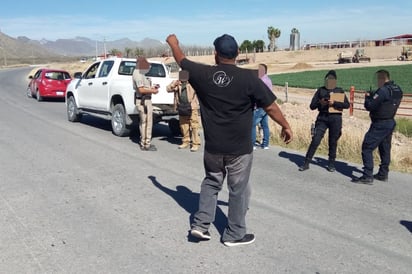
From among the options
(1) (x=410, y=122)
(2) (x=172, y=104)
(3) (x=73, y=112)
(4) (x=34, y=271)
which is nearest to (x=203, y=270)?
(4) (x=34, y=271)

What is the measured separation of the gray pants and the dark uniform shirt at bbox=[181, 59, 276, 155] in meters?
0.10

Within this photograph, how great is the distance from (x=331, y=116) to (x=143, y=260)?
4.75 meters

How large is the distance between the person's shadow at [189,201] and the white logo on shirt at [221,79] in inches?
64.7

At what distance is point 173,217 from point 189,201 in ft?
2.22

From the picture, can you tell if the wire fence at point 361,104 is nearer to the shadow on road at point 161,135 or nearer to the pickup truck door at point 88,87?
the shadow on road at point 161,135

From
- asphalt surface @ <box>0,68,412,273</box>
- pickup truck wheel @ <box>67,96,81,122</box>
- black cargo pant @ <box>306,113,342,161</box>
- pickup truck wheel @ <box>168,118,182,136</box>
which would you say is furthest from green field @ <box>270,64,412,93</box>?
asphalt surface @ <box>0,68,412,273</box>

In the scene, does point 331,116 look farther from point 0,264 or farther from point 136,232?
point 0,264

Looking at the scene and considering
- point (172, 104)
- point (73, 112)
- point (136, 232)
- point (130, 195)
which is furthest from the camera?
point (73, 112)

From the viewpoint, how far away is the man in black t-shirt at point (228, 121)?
422 cm

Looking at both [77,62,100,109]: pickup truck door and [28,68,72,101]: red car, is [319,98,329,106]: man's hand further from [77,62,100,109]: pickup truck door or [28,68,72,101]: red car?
[28,68,72,101]: red car

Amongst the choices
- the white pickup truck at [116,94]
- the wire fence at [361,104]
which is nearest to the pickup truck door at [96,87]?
the white pickup truck at [116,94]

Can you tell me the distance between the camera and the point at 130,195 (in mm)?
6219

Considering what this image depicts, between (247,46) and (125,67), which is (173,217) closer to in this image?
(125,67)

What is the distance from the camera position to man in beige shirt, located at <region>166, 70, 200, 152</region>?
961 cm
